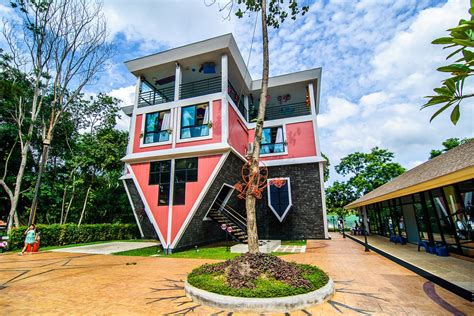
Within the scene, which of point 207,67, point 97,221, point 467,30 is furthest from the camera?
point 97,221

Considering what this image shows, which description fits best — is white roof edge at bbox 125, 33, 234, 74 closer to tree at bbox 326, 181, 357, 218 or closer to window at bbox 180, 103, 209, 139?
window at bbox 180, 103, 209, 139

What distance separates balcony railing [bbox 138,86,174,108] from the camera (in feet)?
42.6

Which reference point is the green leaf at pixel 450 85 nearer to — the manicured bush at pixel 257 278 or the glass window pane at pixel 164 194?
the manicured bush at pixel 257 278

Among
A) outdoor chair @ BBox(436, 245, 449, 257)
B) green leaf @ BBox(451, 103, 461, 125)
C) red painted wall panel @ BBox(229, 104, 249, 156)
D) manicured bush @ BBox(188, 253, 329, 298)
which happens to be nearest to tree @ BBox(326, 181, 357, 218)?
red painted wall panel @ BBox(229, 104, 249, 156)

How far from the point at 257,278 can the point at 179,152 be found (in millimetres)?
7372

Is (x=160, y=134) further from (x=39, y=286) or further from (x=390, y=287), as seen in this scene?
(x=390, y=287)

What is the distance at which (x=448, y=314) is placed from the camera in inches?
132

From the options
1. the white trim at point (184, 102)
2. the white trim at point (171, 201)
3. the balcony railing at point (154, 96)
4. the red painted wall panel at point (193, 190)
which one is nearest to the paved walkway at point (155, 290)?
the white trim at point (171, 201)

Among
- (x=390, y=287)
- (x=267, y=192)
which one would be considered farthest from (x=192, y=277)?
(x=267, y=192)

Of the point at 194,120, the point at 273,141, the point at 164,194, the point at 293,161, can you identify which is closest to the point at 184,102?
the point at 194,120

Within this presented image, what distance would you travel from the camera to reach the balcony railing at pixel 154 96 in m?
13.0

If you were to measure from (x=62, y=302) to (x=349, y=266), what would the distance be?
7128 mm

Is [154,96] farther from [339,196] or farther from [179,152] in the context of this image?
[339,196]

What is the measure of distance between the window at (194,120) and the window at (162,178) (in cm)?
168
